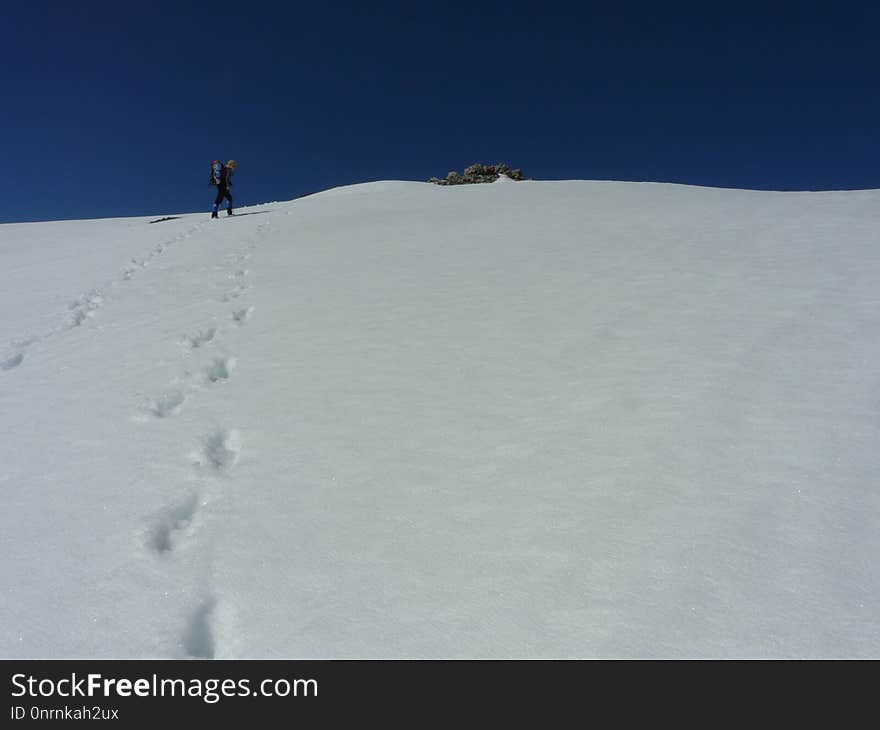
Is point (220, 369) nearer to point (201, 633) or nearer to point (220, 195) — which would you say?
point (201, 633)

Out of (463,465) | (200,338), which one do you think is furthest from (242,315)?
(463,465)

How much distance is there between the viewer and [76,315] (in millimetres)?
5699

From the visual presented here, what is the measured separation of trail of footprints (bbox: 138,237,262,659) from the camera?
187cm

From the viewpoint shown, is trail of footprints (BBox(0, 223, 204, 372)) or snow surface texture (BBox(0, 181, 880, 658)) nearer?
snow surface texture (BBox(0, 181, 880, 658))

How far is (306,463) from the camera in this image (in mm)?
2770

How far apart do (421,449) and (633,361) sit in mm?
1752

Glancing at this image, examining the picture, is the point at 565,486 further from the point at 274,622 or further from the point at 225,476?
the point at 225,476

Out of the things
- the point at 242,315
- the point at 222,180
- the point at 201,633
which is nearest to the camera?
the point at 201,633

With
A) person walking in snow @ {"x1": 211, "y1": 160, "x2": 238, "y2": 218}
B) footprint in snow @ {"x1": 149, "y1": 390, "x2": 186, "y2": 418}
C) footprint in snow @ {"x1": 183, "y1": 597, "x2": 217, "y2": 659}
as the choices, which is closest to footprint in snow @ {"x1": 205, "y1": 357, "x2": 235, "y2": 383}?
footprint in snow @ {"x1": 149, "y1": 390, "x2": 186, "y2": 418}

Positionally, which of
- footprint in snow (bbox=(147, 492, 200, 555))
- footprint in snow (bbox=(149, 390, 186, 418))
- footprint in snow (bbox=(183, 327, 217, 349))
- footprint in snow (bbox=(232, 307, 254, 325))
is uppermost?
footprint in snow (bbox=(232, 307, 254, 325))

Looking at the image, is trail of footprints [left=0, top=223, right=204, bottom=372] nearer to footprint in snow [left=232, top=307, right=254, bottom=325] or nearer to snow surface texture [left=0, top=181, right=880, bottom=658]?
snow surface texture [left=0, top=181, right=880, bottom=658]

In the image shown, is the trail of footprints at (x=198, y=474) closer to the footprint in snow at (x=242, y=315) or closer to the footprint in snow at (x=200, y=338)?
the footprint in snow at (x=200, y=338)

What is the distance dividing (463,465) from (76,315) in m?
5.31

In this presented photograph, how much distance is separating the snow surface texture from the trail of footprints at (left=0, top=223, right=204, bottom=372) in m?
0.07
